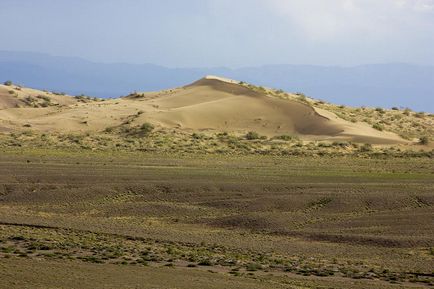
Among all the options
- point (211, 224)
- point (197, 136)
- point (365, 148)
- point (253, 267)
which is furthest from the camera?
point (197, 136)

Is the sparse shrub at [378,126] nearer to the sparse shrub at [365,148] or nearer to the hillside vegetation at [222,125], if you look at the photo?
the hillside vegetation at [222,125]

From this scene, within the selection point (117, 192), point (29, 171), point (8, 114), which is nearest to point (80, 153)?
point (29, 171)

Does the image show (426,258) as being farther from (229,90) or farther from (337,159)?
(229,90)

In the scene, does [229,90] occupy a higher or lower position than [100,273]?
higher

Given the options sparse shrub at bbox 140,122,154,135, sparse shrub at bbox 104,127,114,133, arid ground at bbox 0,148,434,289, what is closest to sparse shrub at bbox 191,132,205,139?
sparse shrub at bbox 140,122,154,135

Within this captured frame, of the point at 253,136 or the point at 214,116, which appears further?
the point at 214,116

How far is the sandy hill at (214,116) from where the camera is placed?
63.1 meters

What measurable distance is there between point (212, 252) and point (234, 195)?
904cm

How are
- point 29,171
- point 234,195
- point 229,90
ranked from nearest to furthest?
point 234,195 < point 29,171 < point 229,90

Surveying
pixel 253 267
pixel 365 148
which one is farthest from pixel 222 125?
pixel 253 267

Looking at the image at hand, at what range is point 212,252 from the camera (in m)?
25.0

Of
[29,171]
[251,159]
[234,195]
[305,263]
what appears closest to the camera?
[305,263]

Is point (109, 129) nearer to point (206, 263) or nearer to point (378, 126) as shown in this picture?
point (378, 126)

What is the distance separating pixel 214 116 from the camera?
68.5m
